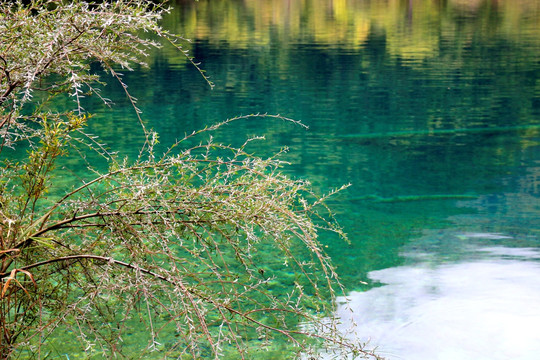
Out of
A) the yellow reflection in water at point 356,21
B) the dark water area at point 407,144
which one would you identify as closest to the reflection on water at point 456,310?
the dark water area at point 407,144

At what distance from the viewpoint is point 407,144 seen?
32.1 feet

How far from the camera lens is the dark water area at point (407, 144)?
4.73 metres

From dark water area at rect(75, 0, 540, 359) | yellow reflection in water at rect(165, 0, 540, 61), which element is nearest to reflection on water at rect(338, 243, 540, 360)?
dark water area at rect(75, 0, 540, 359)

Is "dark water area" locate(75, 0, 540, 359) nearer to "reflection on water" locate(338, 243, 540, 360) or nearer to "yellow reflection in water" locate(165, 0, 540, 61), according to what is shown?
"reflection on water" locate(338, 243, 540, 360)

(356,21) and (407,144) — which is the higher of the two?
(356,21)

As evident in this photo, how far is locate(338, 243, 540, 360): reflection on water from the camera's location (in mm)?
4234

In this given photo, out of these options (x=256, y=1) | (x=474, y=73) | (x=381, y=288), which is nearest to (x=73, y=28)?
(x=381, y=288)

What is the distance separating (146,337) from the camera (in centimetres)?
407

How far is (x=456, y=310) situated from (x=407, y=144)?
5.33 meters

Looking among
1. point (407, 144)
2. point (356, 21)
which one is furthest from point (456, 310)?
point (356, 21)

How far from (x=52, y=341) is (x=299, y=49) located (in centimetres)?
1677

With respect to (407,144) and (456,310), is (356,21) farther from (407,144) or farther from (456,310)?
(456,310)

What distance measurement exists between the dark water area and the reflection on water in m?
0.01

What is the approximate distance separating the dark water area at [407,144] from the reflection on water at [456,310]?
1cm
